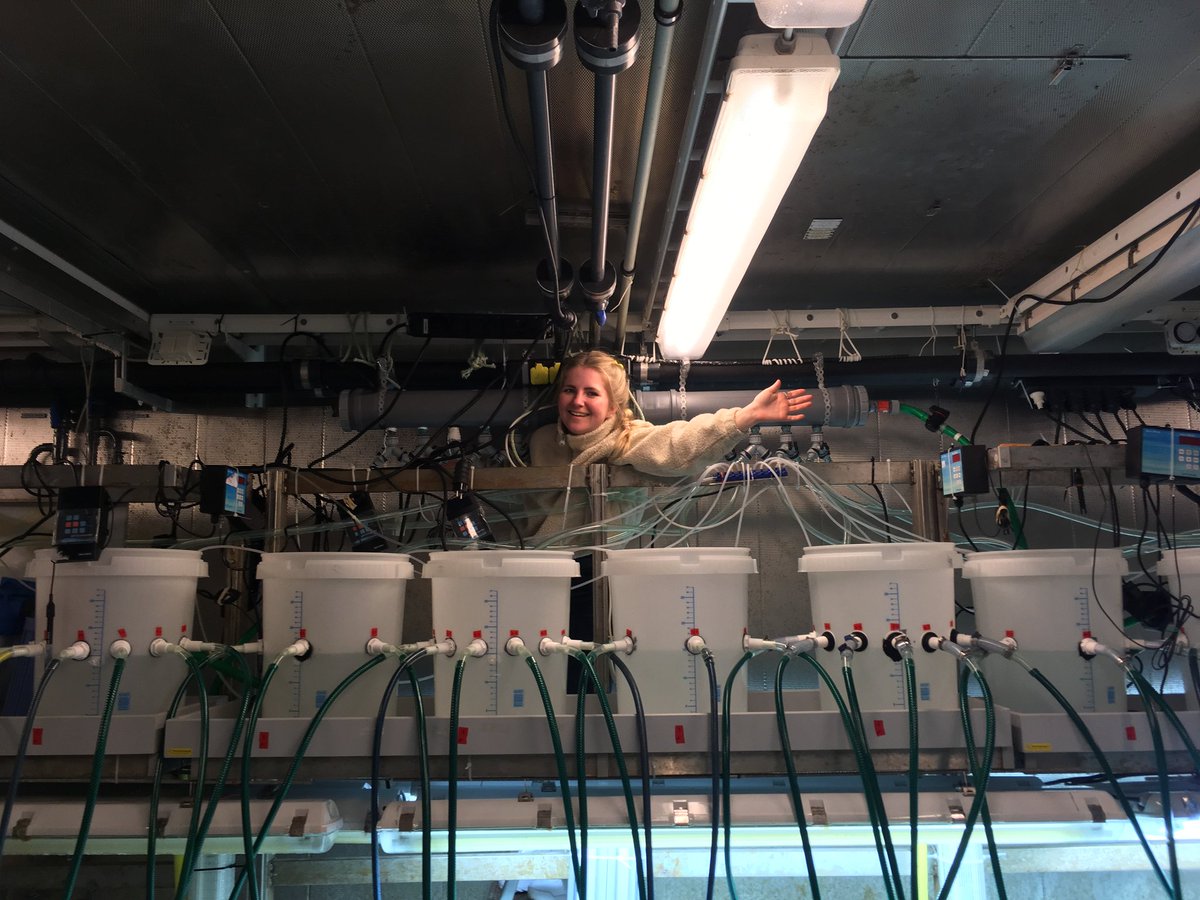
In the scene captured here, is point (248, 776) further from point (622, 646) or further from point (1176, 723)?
point (1176, 723)

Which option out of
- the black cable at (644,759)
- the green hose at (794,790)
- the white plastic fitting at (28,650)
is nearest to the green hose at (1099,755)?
the green hose at (794,790)

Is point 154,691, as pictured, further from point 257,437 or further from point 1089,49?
point 1089,49

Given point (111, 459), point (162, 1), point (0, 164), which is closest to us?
point (162, 1)

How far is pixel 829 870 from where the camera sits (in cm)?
253

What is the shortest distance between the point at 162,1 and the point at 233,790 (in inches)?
62.1

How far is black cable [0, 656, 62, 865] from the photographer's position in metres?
1.45

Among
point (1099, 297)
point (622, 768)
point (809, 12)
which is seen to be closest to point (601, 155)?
point (809, 12)

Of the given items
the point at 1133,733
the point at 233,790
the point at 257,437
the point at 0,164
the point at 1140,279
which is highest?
the point at 0,164

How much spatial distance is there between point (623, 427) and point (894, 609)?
102 centimetres

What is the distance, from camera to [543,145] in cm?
155

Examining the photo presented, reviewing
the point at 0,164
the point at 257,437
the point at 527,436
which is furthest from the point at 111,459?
the point at 527,436

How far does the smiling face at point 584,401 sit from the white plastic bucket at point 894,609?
0.95 m

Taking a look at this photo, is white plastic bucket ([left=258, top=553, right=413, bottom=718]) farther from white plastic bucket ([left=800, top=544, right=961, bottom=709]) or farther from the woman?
white plastic bucket ([left=800, top=544, right=961, bottom=709])

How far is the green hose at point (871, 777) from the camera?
1.39 metres
